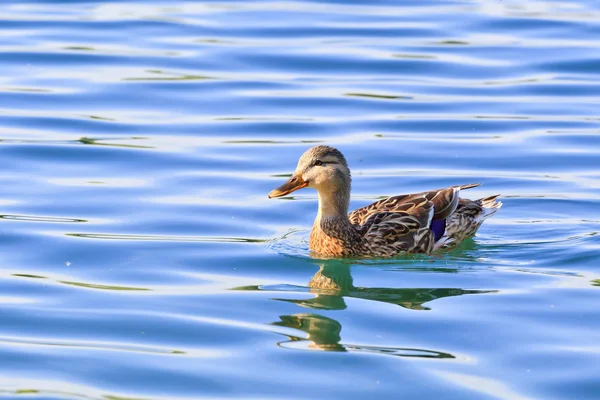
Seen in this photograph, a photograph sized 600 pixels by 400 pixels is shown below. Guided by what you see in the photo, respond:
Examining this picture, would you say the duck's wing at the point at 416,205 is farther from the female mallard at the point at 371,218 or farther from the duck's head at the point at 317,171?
the duck's head at the point at 317,171

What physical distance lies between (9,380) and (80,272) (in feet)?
8.98

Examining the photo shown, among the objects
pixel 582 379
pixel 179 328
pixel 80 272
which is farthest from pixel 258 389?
pixel 80 272

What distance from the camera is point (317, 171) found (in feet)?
38.8

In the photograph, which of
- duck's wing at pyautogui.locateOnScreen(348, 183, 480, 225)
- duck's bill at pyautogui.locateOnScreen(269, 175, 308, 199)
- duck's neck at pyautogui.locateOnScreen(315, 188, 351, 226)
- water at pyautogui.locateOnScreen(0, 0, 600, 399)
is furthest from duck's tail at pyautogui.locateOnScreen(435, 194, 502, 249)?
duck's bill at pyautogui.locateOnScreen(269, 175, 308, 199)

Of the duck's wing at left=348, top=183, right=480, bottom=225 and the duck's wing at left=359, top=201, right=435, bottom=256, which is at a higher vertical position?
the duck's wing at left=348, top=183, right=480, bottom=225

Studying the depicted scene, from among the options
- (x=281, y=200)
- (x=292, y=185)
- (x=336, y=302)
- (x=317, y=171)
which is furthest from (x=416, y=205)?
(x=336, y=302)

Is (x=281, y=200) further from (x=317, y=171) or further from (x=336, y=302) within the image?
(x=336, y=302)

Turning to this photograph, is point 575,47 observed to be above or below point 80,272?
above

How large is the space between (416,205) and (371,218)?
50cm

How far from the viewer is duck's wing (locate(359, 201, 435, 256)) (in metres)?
12.0

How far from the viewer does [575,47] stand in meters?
21.1

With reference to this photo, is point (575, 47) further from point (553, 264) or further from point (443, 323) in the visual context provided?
point (443, 323)

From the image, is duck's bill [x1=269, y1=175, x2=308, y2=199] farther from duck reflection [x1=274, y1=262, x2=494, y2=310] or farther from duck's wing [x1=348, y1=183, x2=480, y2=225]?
duck reflection [x1=274, y1=262, x2=494, y2=310]

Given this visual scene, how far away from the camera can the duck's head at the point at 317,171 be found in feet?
38.7
